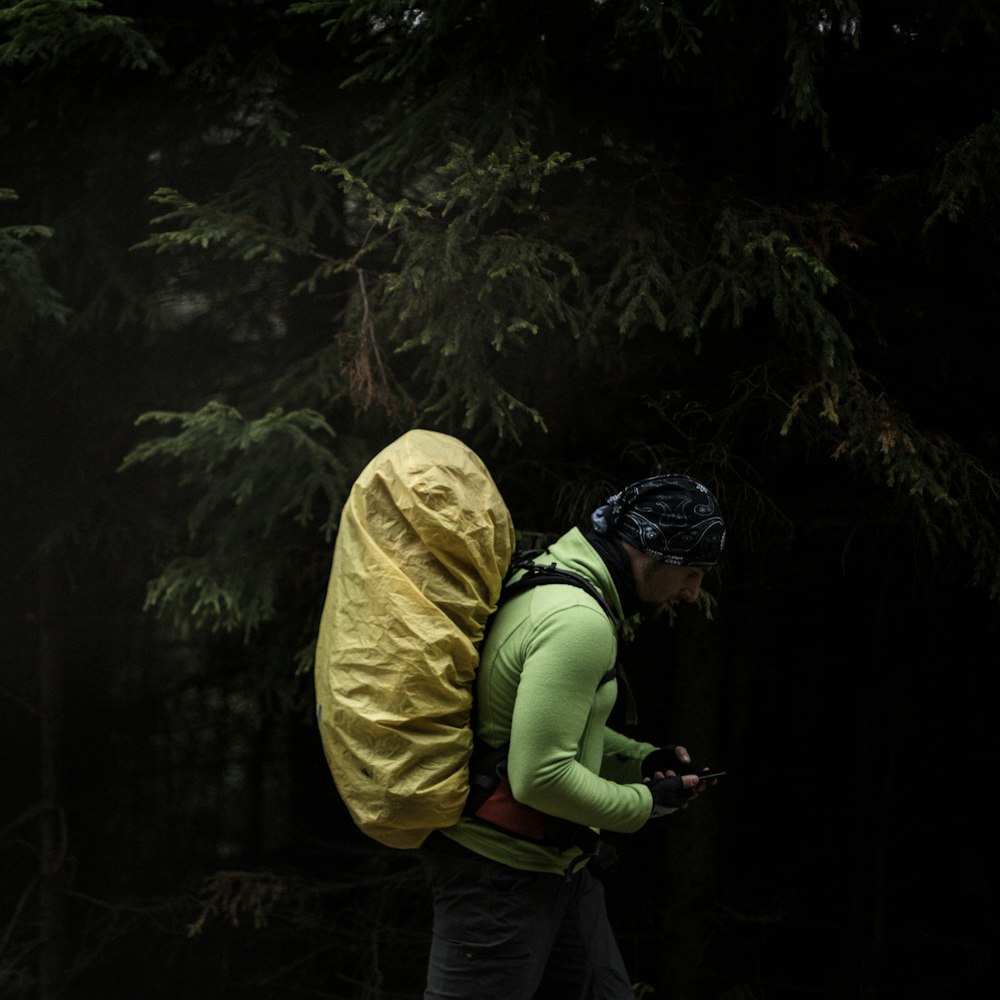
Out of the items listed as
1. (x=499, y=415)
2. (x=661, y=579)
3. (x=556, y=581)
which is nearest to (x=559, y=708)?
(x=556, y=581)

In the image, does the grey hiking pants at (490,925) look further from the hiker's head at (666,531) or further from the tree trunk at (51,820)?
the tree trunk at (51,820)

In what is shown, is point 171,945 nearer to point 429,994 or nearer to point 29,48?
point 429,994

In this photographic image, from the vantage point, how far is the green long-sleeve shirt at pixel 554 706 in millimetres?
2395

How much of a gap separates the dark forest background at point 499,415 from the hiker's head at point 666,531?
111 cm

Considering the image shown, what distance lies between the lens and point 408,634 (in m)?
2.51

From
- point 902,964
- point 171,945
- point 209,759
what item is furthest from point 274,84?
point 902,964

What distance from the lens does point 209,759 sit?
5734 millimetres

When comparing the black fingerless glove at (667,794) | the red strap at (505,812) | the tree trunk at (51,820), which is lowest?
the tree trunk at (51,820)

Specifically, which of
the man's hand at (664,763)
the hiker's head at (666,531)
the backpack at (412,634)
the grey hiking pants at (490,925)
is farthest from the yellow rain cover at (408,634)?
the man's hand at (664,763)

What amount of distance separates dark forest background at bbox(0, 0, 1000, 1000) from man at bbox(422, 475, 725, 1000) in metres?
1.17

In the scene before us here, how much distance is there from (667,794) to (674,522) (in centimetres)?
66

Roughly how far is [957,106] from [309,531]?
293 cm

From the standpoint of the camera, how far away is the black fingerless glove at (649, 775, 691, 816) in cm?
265

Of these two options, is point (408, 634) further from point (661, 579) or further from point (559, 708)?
point (661, 579)
